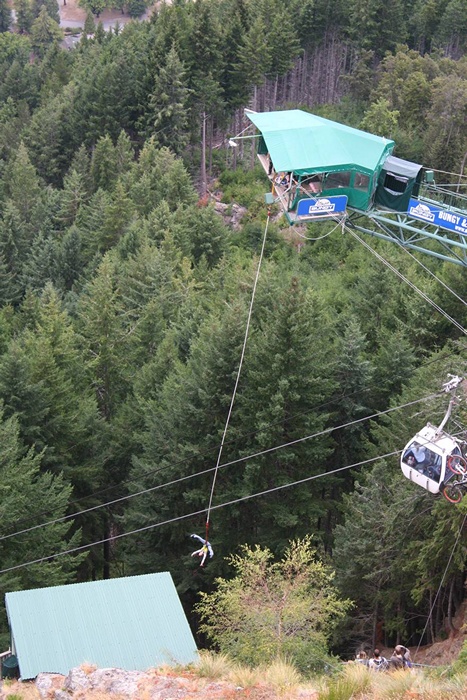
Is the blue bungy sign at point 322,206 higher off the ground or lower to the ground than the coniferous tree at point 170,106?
higher

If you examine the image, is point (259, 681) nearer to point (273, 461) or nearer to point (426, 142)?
point (273, 461)

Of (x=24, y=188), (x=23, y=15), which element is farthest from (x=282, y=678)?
(x=23, y=15)

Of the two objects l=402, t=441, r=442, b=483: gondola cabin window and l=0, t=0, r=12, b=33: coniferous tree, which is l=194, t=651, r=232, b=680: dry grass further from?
l=0, t=0, r=12, b=33: coniferous tree

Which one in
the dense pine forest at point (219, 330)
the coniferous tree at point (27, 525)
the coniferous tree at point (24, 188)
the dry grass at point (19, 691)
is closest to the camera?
the dry grass at point (19, 691)

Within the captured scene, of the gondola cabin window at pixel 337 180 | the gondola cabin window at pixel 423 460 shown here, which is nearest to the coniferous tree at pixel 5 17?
the gondola cabin window at pixel 337 180

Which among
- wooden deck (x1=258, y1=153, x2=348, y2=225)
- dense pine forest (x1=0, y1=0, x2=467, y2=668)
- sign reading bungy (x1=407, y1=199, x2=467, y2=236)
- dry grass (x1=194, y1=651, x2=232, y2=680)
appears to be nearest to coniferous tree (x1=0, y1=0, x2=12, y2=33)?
dense pine forest (x1=0, y1=0, x2=467, y2=668)

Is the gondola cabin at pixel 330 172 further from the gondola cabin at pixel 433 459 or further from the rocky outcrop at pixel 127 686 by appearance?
the rocky outcrop at pixel 127 686
